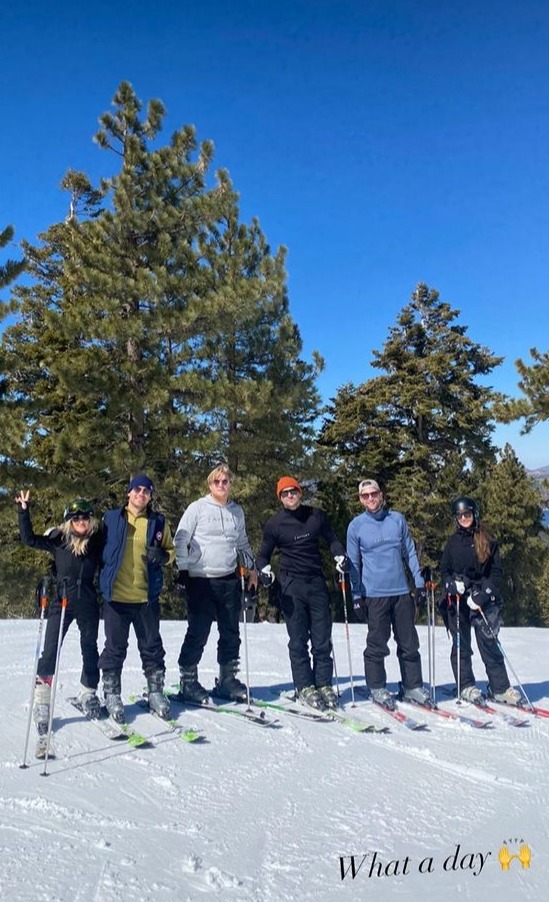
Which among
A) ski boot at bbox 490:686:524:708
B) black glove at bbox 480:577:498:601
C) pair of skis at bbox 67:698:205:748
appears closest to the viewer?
pair of skis at bbox 67:698:205:748

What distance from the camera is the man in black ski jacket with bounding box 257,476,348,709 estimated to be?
5535 mm

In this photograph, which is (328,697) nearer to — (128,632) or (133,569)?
(128,632)

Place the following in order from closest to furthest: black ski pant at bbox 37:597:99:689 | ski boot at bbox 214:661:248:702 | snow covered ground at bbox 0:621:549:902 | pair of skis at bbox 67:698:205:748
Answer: snow covered ground at bbox 0:621:549:902 → pair of skis at bbox 67:698:205:748 → black ski pant at bbox 37:597:99:689 → ski boot at bbox 214:661:248:702

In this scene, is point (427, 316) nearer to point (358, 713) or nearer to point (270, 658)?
point (270, 658)

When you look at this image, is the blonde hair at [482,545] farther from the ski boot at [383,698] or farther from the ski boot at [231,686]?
the ski boot at [231,686]

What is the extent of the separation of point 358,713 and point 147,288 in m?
13.1

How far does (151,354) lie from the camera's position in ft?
55.6

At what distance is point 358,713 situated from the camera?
5.47m

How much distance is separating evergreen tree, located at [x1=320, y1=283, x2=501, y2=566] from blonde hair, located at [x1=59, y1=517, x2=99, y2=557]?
72.1 feet

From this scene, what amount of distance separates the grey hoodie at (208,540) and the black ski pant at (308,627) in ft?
2.01

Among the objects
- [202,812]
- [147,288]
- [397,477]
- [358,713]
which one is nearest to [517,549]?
[397,477]

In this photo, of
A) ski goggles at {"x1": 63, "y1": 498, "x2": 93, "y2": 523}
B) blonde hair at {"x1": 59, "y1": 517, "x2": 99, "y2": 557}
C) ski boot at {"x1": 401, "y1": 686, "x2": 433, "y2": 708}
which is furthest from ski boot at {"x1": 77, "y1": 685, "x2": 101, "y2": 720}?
ski boot at {"x1": 401, "y1": 686, "x2": 433, "y2": 708}

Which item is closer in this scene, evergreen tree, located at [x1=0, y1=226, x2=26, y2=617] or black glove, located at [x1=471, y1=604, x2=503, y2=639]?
black glove, located at [x1=471, y1=604, x2=503, y2=639]

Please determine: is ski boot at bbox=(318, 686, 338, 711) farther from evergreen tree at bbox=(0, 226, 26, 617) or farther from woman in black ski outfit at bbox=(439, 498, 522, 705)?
evergreen tree at bbox=(0, 226, 26, 617)
